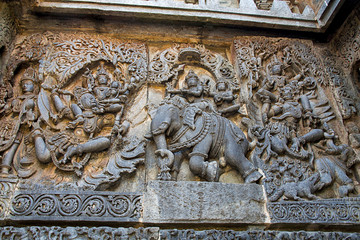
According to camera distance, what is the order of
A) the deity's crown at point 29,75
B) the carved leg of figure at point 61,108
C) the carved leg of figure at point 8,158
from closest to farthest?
the carved leg of figure at point 8,158 → the carved leg of figure at point 61,108 → the deity's crown at point 29,75

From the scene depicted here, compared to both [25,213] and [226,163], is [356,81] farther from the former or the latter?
[25,213]

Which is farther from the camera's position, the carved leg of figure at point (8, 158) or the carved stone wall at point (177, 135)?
the carved leg of figure at point (8, 158)

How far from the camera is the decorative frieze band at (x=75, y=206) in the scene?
3.32 m

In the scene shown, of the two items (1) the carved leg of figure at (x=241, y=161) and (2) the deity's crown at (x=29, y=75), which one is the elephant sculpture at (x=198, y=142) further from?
(2) the deity's crown at (x=29, y=75)

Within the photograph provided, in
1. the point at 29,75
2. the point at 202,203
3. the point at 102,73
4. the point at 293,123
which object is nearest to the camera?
the point at 202,203

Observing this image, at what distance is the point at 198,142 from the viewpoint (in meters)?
4.07

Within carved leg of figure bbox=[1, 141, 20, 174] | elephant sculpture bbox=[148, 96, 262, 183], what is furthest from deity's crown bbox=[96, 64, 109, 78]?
carved leg of figure bbox=[1, 141, 20, 174]

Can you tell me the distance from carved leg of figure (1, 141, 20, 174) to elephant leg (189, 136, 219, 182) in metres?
2.23

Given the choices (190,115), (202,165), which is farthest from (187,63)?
(202,165)

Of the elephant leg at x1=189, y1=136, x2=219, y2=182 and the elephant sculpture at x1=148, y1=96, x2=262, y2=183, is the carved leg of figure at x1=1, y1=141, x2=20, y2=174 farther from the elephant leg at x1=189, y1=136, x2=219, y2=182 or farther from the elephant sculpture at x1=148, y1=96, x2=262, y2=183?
the elephant leg at x1=189, y1=136, x2=219, y2=182

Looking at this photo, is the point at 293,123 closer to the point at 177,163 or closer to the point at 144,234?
the point at 177,163

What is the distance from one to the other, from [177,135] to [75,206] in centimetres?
155

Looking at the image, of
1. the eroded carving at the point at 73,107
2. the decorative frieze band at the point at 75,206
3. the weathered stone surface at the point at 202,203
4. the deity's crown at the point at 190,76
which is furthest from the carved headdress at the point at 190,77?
the decorative frieze band at the point at 75,206

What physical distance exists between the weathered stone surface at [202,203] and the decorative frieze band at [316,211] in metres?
0.16
